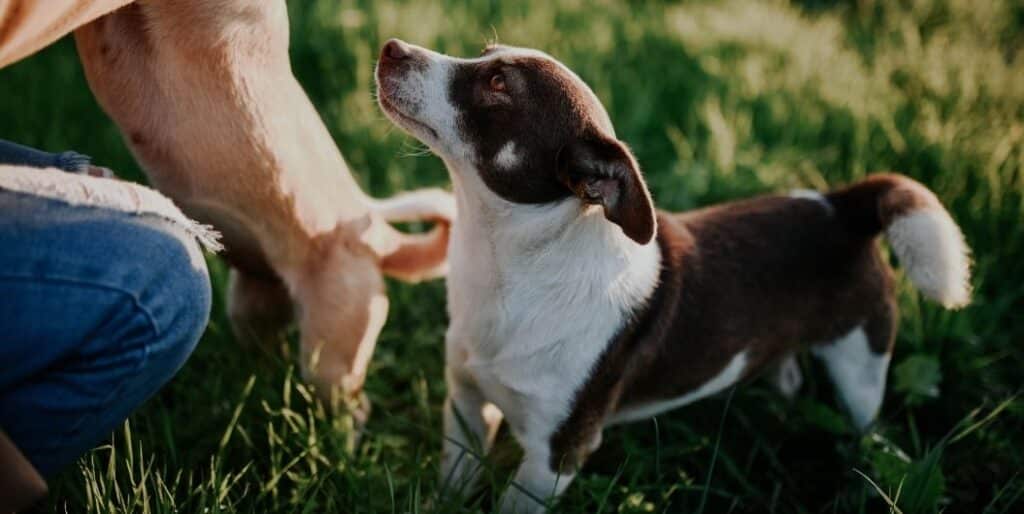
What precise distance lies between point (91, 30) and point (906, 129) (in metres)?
3.75

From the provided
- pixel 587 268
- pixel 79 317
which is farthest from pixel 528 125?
pixel 79 317

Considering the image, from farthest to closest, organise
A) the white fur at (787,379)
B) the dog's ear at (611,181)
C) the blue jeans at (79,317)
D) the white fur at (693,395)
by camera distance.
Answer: the white fur at (787,379) → the white fur at (693,395) → the dog's ear at (611,181) → the blue jeans at (79,317)

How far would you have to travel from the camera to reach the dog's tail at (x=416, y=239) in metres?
2.63

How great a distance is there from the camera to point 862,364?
278 cm

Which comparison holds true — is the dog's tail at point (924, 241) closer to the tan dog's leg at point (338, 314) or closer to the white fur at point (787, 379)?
the white fur at point (787, 379)

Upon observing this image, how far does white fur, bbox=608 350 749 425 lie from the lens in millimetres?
2564

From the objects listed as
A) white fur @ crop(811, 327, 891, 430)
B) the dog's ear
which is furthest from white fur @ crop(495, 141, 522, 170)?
white fur @ crop(811, 327, 891, 430)

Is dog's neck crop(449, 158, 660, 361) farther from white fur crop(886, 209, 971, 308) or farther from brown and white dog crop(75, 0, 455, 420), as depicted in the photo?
white fur crop(886, 209, 971, 308)

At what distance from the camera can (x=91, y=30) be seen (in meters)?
2.13

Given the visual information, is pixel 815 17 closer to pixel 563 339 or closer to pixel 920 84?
pixel 920 84

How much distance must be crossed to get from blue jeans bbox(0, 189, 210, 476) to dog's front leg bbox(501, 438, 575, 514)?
1.03 m

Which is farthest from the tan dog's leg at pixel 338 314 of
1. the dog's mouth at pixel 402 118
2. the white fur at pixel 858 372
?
the white fur at pixel 858 372

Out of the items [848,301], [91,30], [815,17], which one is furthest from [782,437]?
[815,17]

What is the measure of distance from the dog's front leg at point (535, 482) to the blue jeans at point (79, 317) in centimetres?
103
